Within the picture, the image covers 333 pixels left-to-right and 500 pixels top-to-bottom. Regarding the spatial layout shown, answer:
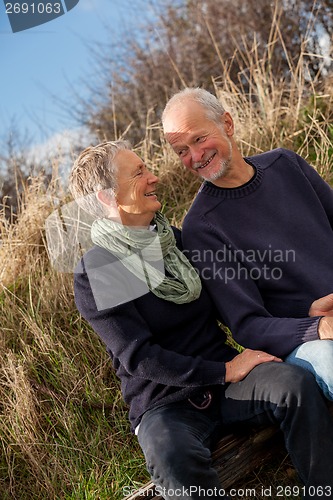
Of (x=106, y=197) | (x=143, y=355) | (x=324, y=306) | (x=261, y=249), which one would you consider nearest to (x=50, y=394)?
(x=143, y=355)

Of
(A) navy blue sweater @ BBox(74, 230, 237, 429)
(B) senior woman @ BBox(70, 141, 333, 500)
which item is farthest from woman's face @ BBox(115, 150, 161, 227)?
(A) navy blue sweater @ BBox(74, 230, 237, 429)

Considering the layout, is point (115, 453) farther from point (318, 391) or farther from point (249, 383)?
point (318, 391)

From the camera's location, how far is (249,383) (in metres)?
2.46

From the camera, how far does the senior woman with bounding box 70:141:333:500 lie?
7.42 ft

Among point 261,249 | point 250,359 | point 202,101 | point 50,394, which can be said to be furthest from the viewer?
point 50,394

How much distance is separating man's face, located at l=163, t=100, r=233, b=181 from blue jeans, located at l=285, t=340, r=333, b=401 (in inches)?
34.5

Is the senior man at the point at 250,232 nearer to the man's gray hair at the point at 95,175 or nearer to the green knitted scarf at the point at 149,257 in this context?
the green knitted scarf at the point at 149,257

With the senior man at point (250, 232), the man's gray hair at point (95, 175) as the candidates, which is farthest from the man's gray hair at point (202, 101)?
the man's gray hair at point (95, 175)

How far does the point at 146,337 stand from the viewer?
248 centimetres

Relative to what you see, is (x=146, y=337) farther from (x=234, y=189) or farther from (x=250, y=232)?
(x=234, y=189)

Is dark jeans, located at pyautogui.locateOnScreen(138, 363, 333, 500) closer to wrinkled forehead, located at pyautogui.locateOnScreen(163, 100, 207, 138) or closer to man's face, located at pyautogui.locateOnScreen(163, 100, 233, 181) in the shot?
man's face, located at pyautogui.locateOnScreen(163, 100, 233, 181)

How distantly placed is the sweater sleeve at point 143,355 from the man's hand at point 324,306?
1.63ft

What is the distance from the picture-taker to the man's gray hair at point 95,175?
2656 mm

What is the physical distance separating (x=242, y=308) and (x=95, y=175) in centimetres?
82
